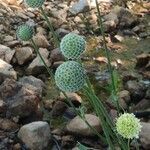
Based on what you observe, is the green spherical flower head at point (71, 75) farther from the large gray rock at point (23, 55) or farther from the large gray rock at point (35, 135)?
the large gray rock at point (23, 55)

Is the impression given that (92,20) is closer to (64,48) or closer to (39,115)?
(39,115)

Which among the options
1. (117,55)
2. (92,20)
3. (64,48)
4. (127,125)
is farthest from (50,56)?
(127,125)

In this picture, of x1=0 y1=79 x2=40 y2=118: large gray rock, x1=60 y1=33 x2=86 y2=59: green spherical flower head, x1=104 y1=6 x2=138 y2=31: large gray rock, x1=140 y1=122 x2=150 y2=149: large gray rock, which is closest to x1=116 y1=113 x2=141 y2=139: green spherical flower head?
x1=60 y1=33 x2=86 y2=59: green spherical flower head

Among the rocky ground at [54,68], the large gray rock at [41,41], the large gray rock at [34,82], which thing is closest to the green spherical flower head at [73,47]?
the rocky ground at [54,68]

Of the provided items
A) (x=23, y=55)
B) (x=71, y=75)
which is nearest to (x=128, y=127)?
(x=71, y=75)

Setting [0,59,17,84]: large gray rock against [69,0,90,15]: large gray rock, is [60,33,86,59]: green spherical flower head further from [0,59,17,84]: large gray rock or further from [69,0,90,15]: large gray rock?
[69,0,90,15]: large gray rock

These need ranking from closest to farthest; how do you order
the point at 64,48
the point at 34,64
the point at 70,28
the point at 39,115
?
the point at 64,48
the point at 39,115
the point at 34,64
the point at 70,28

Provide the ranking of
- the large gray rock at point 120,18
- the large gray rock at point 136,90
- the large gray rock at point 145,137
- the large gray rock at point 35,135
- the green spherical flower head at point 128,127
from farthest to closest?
1. the large gray rock at point 120,18
2. the large gray rock at point 136,90
3. the large gray rock at point 35,135
4. the large gray rock at point 145,137
5. the green spherical flower head at point 128,127
